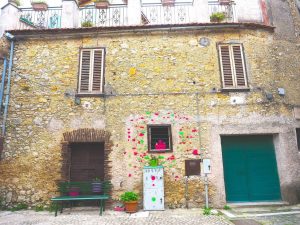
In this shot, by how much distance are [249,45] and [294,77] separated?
80.8 inches

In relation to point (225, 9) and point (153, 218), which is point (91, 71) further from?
point (225, 9)

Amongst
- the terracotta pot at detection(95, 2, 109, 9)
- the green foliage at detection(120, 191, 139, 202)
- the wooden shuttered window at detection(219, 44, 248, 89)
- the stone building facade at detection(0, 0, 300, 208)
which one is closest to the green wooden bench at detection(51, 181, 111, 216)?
the stone building facade at detection(0, 0, 300, 208)

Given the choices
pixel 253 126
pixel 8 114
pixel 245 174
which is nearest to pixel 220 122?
pixel 253 126

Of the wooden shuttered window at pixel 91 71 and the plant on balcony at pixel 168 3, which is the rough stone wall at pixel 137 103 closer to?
the wooden shuttered window at pixel 91 71

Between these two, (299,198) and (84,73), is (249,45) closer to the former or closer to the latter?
(299,198)

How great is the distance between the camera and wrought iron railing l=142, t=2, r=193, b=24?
9.72 metres

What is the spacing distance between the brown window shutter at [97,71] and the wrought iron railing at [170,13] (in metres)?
2.90

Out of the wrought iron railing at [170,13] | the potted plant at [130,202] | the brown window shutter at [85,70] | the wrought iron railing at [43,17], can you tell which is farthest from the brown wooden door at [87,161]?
the wrought iron railing at [170,13]

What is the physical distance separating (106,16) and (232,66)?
5548 mm

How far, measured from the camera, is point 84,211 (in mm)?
7039

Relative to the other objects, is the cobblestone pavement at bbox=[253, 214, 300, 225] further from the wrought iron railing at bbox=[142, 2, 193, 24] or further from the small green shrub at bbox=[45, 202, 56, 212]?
the wrought iron railing at bbox=[142, 2, 193, 24]

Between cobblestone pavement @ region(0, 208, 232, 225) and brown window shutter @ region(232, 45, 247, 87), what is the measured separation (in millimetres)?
4477

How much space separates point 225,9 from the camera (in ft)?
32.9

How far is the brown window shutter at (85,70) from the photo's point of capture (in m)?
8.28
